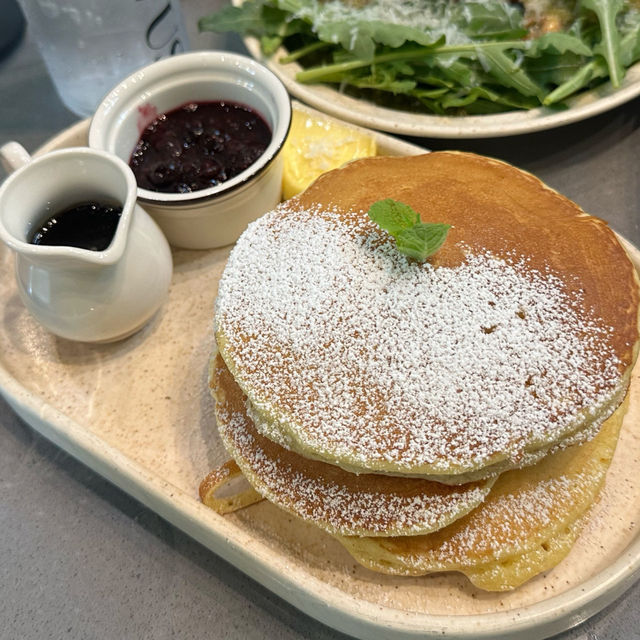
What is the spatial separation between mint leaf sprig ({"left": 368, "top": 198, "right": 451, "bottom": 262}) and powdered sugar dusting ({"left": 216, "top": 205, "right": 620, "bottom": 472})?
0.20 ft

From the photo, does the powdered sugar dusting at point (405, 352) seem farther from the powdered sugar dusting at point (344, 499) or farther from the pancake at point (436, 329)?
the powdered sugar dusting at point (344, 499)

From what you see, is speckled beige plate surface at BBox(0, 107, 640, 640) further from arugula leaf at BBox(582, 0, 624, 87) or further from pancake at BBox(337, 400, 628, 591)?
arugula leaf at BBox(582, 0, 624, 87)

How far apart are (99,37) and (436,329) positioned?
6.28 ft

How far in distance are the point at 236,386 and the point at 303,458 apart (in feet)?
0.87

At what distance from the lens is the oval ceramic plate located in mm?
2092

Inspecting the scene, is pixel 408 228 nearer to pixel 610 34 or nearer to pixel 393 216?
pixel 393 216

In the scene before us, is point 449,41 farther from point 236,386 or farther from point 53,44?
point 236,386

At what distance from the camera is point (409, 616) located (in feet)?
3.93

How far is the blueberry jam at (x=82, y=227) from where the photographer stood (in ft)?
5.28

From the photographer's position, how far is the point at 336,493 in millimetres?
1293

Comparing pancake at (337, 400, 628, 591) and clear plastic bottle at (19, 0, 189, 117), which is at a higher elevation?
clear plastic bottle at (19, 0, 189, 117)

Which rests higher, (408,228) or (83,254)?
(408,228)

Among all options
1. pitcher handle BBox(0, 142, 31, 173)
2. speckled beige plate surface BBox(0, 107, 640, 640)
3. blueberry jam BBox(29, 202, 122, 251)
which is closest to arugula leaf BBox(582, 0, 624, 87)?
speckled beige plate surface BBox(0, 107, 640, 640)

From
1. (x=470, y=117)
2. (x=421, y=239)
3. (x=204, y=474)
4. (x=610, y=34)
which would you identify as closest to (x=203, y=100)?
(x=470, y=117)
